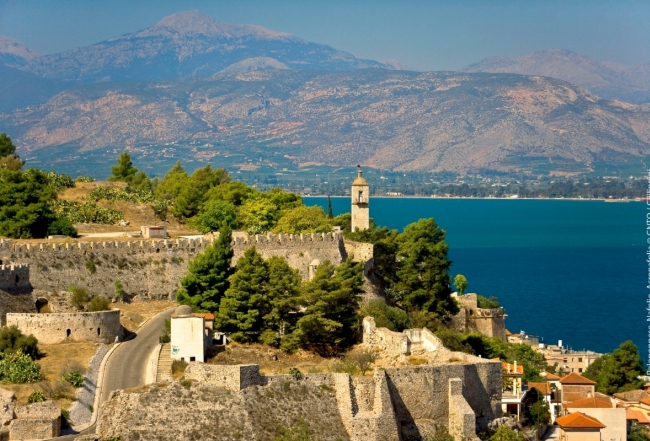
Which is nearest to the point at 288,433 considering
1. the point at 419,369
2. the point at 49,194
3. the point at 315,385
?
the point at 315,385

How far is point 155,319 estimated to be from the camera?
44.6m

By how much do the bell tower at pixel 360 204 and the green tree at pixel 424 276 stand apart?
3211 millimetres

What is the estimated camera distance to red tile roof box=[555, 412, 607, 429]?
43.8m

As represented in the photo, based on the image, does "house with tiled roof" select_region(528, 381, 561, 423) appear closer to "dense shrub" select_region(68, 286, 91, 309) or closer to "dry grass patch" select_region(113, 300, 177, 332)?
"dry grass patch" select_region(113, 300, 177, 332)

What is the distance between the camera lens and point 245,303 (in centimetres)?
4172

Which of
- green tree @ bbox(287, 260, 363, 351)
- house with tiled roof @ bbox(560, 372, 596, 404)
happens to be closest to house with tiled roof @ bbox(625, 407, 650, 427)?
house with tiled roof @ bbox(560, 372, 596, 404)

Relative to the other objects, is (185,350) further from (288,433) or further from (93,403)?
(288,433)

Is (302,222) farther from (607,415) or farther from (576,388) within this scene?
(607,415)

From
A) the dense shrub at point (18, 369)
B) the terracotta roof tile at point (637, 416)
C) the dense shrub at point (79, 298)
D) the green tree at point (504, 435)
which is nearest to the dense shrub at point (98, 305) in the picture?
the dense shrub at point (79, 298)

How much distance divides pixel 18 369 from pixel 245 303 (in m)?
8.19

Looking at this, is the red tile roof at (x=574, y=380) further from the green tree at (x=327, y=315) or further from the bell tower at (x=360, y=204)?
the green tree at (x=327, y=315)

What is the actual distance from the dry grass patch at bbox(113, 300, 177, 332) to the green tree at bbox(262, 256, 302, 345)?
4852mm

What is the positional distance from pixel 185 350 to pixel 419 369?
7.20 m

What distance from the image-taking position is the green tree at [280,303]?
41525 millimetres
